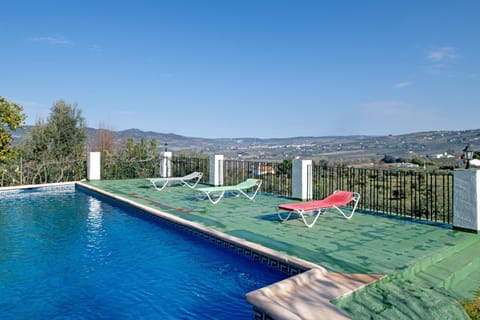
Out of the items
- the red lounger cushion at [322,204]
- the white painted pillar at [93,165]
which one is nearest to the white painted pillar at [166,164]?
the white painted pillar at [93,165]

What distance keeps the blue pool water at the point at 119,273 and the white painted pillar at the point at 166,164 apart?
796 cm

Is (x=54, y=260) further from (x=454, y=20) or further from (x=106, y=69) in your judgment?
(x=106, y=69)

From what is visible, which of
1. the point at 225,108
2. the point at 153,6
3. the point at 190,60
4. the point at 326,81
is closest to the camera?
the point at 153,6

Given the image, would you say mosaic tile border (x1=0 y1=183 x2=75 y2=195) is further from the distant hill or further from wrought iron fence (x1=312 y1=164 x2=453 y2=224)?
wrought iron fence (x1=312 y1=164 x2=453 y2=224)

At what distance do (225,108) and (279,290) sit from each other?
33.1 meters

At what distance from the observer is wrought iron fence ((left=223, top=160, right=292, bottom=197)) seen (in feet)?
37.9

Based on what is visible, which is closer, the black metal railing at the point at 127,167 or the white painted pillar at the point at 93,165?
the white painted pillar at the point at 93,165

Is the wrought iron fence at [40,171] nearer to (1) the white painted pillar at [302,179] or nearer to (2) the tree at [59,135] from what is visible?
(2) the tree at [59,135]

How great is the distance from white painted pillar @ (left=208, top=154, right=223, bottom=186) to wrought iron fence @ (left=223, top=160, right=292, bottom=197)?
9.1 inches

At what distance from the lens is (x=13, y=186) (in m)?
14.4

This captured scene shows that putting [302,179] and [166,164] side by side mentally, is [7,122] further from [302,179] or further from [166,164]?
[302,179]

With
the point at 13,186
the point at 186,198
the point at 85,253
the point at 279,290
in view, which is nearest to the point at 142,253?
the point at 85,253

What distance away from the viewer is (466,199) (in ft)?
21.0

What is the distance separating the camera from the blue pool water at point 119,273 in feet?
13.8
